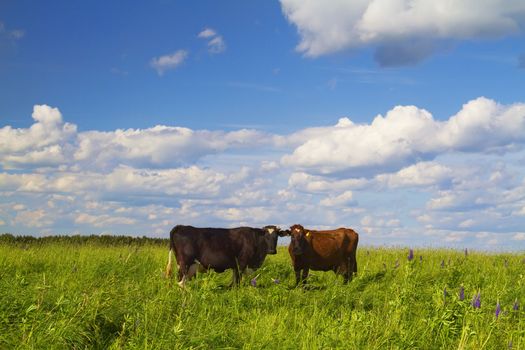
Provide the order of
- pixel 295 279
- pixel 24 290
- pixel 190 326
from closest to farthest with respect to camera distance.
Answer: pixel 190 326 < pixel 24 290 < pixel 295 279

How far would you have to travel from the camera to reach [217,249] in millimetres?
14016

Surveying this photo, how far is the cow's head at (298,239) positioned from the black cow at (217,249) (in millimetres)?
600

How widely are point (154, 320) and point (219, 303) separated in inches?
77.5

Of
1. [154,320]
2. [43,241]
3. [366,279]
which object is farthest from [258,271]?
[43,241]

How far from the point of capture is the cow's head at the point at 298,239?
14344 millimetres

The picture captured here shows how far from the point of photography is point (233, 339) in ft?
22.0

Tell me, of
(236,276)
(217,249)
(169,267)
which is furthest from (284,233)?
(169,267)

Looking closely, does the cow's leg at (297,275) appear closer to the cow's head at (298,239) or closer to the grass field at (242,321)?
the cow's head at (298,239)

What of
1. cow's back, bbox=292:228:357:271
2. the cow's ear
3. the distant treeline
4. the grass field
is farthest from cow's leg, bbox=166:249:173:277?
the distant treeline

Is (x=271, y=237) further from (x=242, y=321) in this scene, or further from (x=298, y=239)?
(x=242, y=321)

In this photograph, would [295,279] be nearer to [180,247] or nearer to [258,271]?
[258,271]

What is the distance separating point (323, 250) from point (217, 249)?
2874mm

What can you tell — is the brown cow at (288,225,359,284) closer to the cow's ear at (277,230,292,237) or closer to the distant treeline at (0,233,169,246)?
the cow's ear at (277,230,292,237)

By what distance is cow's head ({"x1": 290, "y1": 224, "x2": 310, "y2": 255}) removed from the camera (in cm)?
1434
